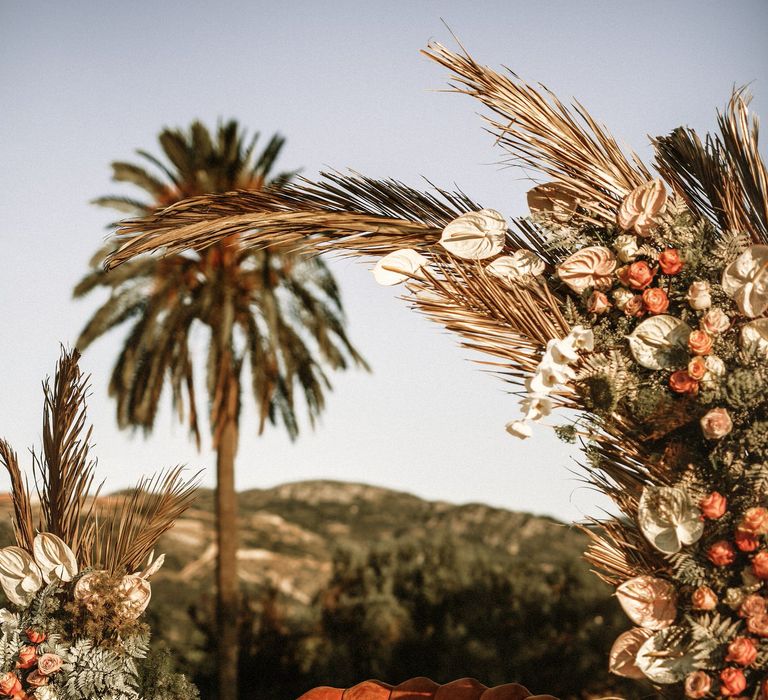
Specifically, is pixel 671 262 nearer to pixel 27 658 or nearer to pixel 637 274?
pixel 637 274

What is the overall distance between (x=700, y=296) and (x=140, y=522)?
226 centimetres

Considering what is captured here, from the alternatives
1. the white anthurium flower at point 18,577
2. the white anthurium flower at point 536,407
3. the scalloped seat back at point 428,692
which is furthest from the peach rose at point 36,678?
the white anthurium flower at point 536,407

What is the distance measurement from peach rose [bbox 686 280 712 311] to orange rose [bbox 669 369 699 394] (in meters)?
0.23

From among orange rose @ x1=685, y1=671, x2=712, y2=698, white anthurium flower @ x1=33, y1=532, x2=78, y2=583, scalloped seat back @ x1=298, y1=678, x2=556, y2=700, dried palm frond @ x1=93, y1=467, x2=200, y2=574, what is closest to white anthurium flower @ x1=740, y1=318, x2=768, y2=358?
orange rose @ x1=685, y1=671, x2=712, y2=698

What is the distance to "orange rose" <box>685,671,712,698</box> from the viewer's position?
7.72 ft

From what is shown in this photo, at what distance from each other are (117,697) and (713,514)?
219 centimetres

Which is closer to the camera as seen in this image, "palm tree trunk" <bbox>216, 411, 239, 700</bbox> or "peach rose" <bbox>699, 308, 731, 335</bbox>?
"peach rose" <bbox>699, 308, 731, 335</bbox>

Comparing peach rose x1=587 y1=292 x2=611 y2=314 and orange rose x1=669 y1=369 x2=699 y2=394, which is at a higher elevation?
peach rose x1=587 y1=292 x2=611 y2=314

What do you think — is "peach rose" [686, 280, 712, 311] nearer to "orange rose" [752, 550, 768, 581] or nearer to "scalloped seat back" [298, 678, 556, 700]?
"orange rose" [752, 550, 768, 581]

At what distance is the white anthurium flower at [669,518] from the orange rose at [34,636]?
Answer: 2.23 m

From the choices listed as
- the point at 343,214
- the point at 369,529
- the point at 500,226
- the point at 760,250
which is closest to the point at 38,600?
the point at 343,214

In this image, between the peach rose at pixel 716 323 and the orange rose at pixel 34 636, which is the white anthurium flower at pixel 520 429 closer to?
the peach rose at pixel 716 323

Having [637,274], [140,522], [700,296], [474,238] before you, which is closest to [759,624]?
[700,296]

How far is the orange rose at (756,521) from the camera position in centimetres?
234
